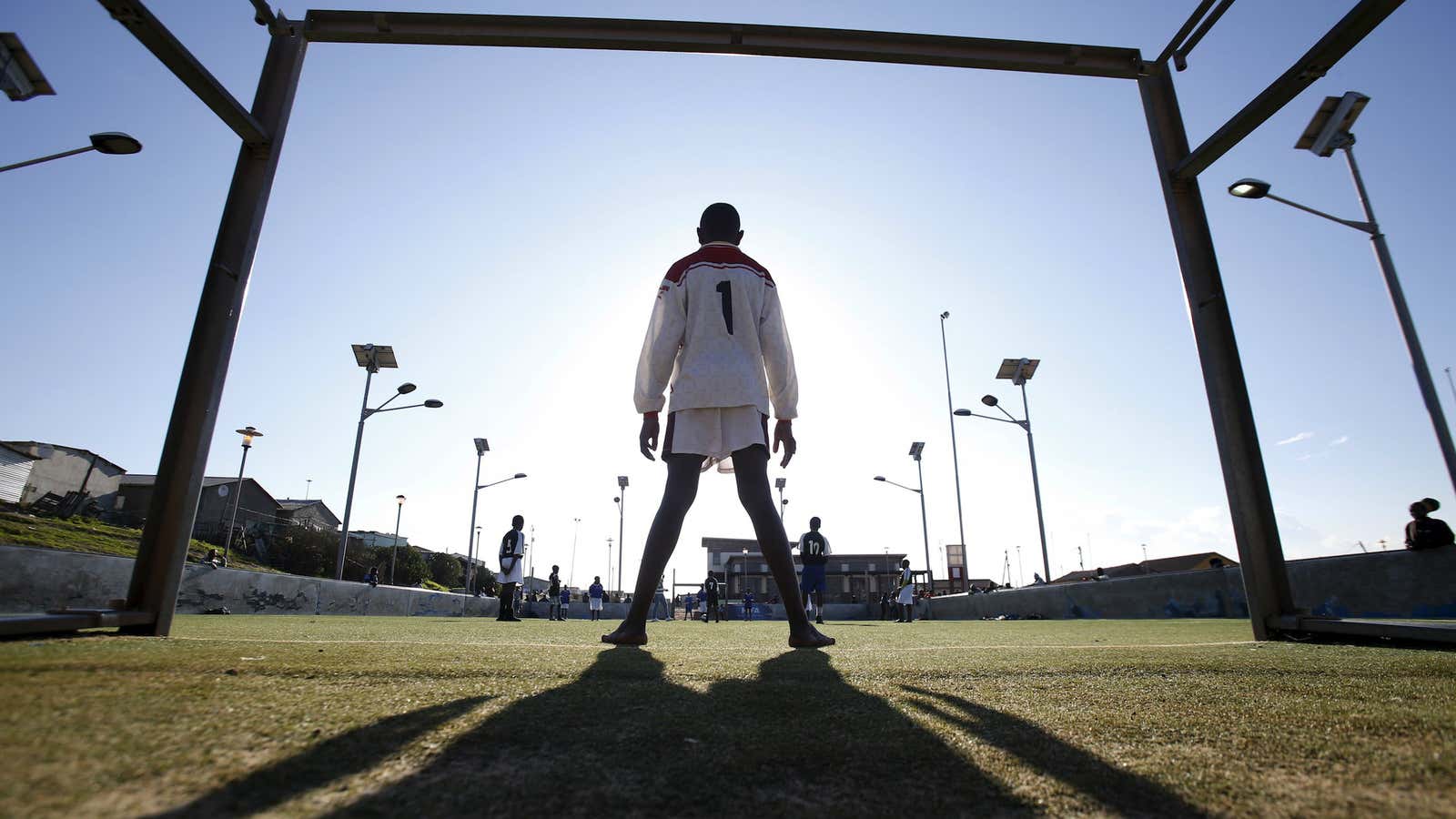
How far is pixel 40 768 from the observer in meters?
0.99

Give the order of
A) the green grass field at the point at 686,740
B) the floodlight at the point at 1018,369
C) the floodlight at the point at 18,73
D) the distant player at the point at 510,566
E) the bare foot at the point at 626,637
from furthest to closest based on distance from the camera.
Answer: the floodlight at the point at 1018,369
the distant player at the point at 510,566
the floodlight at the point at 18,73
the bare foot at the point at 626,637
the green grass field at the point at 686,740

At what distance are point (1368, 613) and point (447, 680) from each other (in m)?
15.3

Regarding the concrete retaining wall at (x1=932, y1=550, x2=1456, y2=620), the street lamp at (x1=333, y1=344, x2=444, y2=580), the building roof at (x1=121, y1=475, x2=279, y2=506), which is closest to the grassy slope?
the street lamp at (x1=333, y1=344, x2=444, y2=580)

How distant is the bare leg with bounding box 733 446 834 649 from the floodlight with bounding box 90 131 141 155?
13430mm

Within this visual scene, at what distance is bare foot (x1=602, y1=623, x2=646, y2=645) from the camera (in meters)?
3.55

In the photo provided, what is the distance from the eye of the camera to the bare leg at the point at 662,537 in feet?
11.9

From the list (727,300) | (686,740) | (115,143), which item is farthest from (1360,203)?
(115,143)

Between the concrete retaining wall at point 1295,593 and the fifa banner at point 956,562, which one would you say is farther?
the fifa banner at point 956,562

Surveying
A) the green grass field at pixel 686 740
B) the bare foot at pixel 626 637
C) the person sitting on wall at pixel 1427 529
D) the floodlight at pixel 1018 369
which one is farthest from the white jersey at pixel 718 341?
the floodlight at pixel 1018 369

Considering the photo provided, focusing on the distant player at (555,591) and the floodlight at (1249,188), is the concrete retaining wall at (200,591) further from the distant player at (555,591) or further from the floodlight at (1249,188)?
the floodlight at (1249,188)

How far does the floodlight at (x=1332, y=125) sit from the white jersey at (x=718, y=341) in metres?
13.5

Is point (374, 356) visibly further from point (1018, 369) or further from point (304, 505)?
point (304, 505)

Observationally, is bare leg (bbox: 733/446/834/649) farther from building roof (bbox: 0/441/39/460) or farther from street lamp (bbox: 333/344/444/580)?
building roof (bbox: 0/441/39/460)

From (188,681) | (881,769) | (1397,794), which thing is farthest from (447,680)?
(1397,794)
